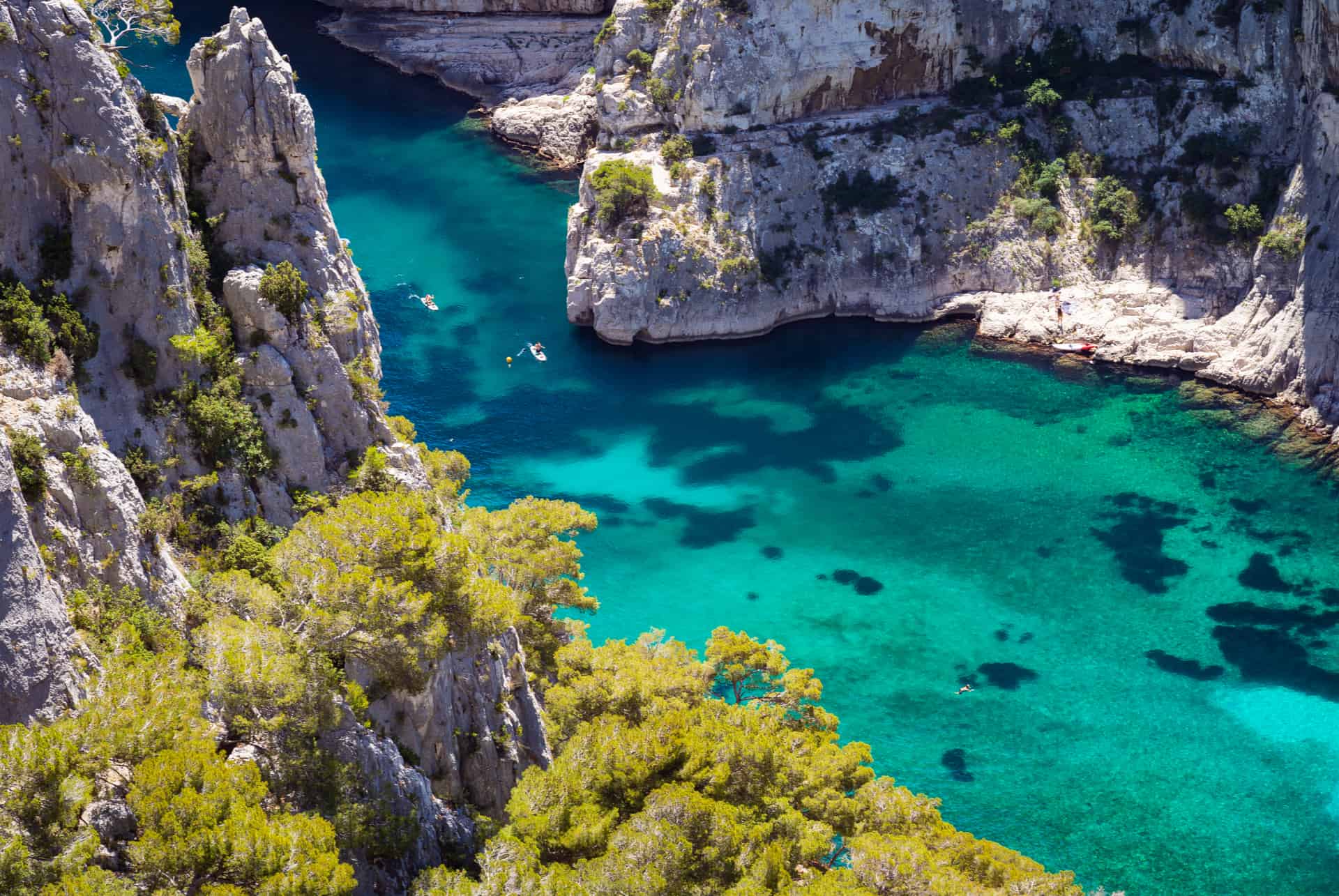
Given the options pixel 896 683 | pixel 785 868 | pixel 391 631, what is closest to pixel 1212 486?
pixel 896 683

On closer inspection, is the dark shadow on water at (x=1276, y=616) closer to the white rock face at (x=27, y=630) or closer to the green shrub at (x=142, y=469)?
the green shrub at (x=142, y=469)

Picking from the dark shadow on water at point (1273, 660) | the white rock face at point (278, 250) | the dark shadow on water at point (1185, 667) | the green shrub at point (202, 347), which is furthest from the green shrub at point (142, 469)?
the dark shadow on water at point (1273, 660)

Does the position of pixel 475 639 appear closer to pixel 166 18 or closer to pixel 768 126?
pixel 166 18

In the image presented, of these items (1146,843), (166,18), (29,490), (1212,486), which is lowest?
(1146,843)

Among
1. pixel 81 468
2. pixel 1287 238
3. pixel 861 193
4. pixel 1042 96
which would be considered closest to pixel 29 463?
pixel 81 468

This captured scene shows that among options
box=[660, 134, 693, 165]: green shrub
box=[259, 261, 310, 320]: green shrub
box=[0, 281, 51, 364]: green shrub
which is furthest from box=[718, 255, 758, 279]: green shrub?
box=[0, 281, 51, 364]: green shrub
